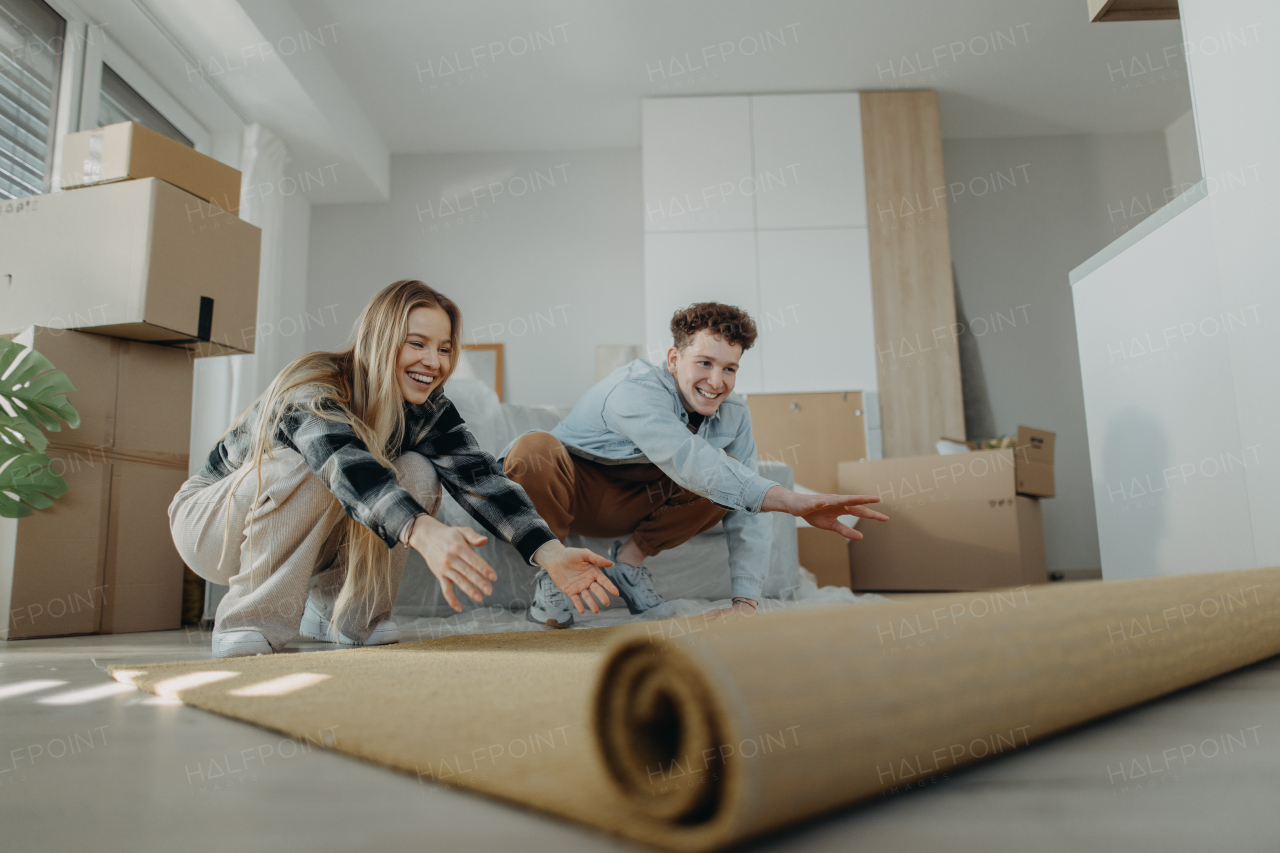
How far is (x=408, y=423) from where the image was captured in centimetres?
130

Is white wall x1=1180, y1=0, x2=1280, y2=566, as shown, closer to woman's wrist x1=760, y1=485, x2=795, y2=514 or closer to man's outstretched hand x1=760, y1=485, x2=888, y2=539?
man's outstretched hand x1=760, y1=485, x2=888, y2=539

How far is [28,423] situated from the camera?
1512 millimetres

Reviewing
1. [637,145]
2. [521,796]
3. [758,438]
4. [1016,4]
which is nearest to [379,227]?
[637,145]

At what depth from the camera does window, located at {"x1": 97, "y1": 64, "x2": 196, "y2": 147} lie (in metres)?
2.74

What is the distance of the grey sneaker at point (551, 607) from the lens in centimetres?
155

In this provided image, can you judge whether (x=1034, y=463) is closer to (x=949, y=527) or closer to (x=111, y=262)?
(x=949, y=527)

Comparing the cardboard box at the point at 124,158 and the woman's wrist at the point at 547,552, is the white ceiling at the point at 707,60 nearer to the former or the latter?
the cardboard box at the point at 124,158

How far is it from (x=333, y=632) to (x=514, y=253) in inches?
126

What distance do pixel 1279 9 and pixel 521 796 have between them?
152 centimetres

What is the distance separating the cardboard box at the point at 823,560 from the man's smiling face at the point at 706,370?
1230 mm

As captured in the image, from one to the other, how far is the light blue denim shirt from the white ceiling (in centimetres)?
224

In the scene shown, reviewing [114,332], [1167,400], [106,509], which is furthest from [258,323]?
[1167,400]

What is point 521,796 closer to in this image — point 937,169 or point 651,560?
point 651,560

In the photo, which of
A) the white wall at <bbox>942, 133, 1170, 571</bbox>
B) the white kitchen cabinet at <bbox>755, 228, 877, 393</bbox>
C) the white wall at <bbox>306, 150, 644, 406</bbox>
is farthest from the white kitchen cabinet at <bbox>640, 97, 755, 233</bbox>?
the white wall at <bbox>942, 133, 1170, 571</bbox>
